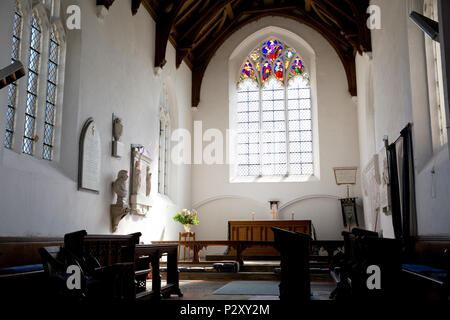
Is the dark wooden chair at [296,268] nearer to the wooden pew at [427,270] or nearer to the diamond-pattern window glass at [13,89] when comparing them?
the wooden pew at [427,270]

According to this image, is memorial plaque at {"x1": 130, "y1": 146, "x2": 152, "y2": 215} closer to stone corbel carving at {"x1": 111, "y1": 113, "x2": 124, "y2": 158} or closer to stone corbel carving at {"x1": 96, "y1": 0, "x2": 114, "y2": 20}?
stone corbel carving at {"x1": 111, "y1": 113, "x2": 124, "y2": 158}

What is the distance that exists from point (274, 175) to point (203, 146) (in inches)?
84.1

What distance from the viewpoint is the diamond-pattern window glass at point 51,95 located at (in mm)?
6715

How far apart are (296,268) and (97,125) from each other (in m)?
4.84

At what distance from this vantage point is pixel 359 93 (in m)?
12.1

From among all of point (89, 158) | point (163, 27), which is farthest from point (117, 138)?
point (163, 27)

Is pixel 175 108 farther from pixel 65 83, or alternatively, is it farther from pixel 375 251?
pixel 375 251

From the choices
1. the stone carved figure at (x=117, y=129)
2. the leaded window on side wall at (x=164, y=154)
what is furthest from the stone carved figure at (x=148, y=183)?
the leaded window on side wall at (x=164, y=154)

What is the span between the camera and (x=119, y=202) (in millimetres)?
7891

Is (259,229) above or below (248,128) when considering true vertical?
below

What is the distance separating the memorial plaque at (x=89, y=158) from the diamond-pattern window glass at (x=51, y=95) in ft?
1.57

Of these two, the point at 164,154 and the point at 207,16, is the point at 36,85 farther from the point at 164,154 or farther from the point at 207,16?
the point at 207,16

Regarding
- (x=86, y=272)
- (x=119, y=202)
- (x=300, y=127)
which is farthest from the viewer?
(x=300, y=127)
